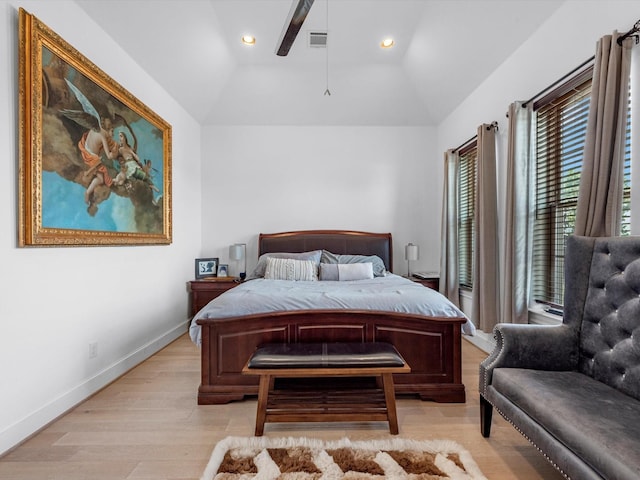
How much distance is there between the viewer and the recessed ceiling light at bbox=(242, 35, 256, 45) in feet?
11.8

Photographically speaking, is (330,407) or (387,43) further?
(387,43)

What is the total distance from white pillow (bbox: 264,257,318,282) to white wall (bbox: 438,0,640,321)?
1.94 metres

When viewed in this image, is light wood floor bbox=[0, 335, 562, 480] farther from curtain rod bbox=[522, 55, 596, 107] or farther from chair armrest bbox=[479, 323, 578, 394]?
curtain rod bbox=[522, 55, 596, 107]

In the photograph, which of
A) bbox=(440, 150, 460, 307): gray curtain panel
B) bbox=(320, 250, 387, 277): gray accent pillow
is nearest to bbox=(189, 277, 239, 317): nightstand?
bbox=(320, 250, 387, 277): gray accent pillow

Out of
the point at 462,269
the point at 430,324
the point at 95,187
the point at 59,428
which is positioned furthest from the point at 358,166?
the point at 59,428

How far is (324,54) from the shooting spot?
3.88 metres

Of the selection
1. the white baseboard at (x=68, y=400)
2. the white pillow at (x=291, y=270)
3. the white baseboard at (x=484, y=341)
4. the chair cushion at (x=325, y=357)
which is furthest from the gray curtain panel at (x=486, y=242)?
the white baseboard at (x=68, y=400)

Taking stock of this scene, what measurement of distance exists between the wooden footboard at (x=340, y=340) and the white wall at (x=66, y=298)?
914 millimetres

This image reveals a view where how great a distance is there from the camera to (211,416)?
217 cm

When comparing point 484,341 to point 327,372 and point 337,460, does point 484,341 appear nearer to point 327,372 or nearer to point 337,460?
point 327,372

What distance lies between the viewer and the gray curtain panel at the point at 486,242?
3096 mm

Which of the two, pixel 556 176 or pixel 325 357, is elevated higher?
pixel 556 176

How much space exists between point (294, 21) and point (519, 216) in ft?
7.67

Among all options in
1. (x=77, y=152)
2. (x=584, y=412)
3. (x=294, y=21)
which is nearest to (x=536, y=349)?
(x=584, y=412)
